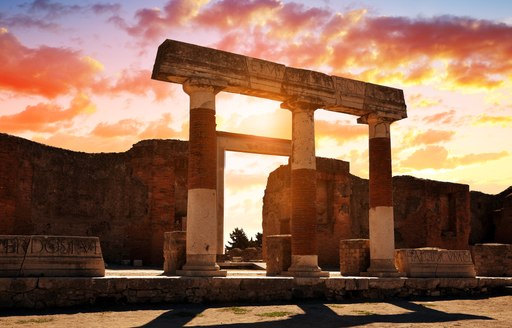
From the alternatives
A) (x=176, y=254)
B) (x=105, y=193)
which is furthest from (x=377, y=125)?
(x=105, y=193)

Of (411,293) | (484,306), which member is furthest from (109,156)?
(484,306)

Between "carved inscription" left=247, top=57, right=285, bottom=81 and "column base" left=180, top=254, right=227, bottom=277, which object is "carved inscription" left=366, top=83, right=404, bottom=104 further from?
"column base" left=180, top=254, right=227, bottom=277

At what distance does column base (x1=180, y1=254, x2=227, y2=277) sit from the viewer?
10172 millimetres

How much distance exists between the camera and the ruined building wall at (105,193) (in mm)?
16453

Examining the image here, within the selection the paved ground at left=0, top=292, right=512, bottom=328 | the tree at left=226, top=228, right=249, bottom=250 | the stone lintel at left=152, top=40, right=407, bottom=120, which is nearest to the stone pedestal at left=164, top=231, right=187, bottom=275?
the paved ground at left=0, top=292, right=512, bottom=328

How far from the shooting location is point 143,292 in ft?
30.0

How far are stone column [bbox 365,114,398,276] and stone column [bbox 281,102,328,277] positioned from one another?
6.47ft

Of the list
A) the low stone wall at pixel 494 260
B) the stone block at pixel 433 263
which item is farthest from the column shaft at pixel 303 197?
the low stone wall at pixel 494 260

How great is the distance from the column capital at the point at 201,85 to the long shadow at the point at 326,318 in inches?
178

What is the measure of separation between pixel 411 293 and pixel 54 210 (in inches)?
451

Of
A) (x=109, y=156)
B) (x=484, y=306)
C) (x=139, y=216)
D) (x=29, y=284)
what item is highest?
(x=109, y=156)

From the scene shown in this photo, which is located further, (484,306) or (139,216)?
(139,216)

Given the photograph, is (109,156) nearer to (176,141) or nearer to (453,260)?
(176,141)

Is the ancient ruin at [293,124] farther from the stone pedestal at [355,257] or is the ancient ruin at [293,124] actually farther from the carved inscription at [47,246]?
the carved inscription at [47,246]
